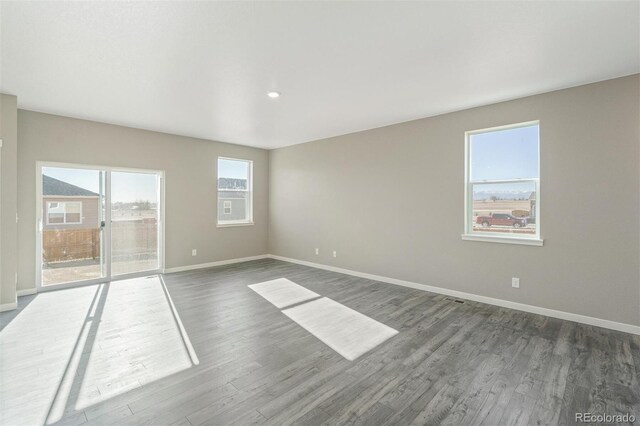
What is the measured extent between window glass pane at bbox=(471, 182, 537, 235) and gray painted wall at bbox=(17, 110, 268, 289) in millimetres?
4835

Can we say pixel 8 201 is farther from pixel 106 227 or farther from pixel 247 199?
pixel 247 199

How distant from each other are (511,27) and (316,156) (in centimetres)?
432

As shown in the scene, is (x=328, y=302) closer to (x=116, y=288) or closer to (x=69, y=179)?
(x=116, y=288)

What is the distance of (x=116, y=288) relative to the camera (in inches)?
185

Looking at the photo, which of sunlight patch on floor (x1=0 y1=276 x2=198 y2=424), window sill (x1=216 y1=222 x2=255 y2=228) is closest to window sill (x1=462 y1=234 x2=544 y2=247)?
sunlight patch on floor (x1=0 y1=276 x2=198 y2=424)

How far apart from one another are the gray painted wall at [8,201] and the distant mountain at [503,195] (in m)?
6.11

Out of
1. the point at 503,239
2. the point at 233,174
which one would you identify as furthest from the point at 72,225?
the point at 503,239

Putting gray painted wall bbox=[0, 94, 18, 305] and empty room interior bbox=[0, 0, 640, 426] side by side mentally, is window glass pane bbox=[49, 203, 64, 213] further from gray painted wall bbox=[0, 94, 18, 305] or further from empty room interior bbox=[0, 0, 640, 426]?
gray painted wall bbox=[0, 94, 18, 305]

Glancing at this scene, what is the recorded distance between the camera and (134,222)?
5.45 meters

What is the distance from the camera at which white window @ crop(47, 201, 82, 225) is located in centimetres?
459

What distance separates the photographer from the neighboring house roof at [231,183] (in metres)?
6.63

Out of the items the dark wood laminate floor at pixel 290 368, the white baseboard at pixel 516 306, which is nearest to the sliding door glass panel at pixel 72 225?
the dark wood laminate floor at pixel 290 368

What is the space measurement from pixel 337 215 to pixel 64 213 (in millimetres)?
4557

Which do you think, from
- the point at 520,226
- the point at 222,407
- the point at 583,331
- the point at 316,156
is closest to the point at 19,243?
the point at 222,407
